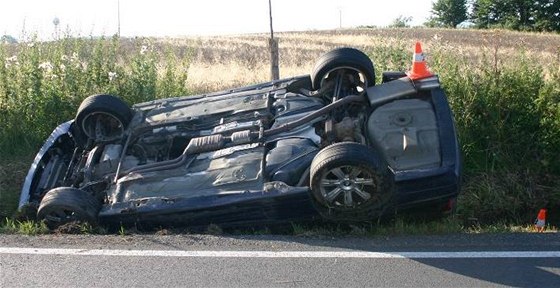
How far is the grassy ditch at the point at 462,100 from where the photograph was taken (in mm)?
6883

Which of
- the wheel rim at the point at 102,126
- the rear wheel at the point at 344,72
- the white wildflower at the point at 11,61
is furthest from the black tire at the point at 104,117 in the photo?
the white wildflower at the point at 11,61

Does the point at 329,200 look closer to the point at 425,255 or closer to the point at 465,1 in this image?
the point at 425,255

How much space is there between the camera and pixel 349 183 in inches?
199

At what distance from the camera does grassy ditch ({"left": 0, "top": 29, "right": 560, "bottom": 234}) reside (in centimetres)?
688

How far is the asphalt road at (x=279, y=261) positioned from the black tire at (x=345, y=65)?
2.00 meters

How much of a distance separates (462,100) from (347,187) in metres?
3.12

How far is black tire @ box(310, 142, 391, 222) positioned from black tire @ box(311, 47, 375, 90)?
146 centimetres

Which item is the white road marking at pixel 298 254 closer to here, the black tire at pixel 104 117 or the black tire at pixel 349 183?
the black tire at pixel 349 183

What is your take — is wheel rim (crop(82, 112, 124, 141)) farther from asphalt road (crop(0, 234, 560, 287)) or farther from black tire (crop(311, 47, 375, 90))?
black tire (crop(311, 47, 375, 90))

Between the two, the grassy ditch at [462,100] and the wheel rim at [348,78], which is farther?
the grassy ditch at [462,100]

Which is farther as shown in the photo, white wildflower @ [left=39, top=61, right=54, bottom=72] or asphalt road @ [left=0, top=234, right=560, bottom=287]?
white wildflower @ [left=39, top=61, right=54, bottom=72]

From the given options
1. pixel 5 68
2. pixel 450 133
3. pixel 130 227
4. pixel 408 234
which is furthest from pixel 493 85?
pixel 5 68

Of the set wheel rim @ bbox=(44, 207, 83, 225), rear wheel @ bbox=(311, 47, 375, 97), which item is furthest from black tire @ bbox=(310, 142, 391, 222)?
wheel rim @ bbox=(44, 207, 83, 225)

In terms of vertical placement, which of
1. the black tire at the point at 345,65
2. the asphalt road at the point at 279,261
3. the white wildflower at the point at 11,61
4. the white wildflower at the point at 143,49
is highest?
the white wildflower at the point at 143,49
